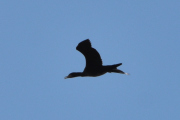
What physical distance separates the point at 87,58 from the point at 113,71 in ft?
5.22

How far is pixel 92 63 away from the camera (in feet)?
60.8

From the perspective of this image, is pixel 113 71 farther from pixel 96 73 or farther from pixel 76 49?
pixel 76 49

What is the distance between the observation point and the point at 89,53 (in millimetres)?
18062

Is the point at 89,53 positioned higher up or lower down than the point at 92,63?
higher up


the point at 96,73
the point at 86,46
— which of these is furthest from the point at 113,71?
the point at 86,46

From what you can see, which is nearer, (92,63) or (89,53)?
(89,53)

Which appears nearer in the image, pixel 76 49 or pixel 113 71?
pixel 76 49

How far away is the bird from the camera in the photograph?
58.1ft

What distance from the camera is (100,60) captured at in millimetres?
18297

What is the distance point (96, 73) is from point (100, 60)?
32.3 inches

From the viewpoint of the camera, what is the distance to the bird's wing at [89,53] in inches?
693

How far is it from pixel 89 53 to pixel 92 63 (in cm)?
67

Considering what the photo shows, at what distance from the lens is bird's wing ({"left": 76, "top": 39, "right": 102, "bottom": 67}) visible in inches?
693

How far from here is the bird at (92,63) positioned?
1770 cm
